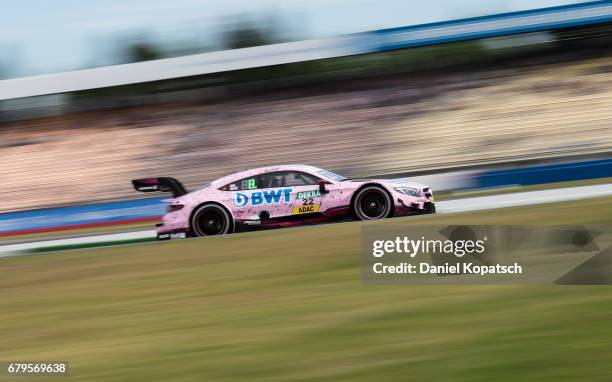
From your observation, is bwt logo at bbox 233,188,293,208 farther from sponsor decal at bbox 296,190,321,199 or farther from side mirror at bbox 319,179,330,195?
side mirror at bbox 319,179,330,195

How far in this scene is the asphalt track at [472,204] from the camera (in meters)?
12.2

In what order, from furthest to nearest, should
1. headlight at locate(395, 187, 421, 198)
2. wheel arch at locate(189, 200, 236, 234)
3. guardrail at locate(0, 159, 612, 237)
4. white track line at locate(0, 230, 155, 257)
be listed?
guardrail at locate(0, 159, 612, 237) → white track line at locate(0, 230, 155, 257) → wheel arch at locate(189, 200, 236, 234) → headlight at locate(395, 187, 421, 198)

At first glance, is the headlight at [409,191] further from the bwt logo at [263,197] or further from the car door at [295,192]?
the bwt logo at [263,197]

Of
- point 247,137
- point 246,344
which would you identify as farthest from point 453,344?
point 247,137

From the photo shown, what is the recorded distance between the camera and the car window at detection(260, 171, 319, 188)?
11.1 metres

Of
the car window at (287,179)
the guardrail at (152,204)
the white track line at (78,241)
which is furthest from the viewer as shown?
the guardrail at (152,204)

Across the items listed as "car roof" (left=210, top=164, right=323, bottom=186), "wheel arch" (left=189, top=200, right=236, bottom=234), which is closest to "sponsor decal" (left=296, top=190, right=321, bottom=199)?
"car roof" (left=210, top=164, right=323, bottom=186)

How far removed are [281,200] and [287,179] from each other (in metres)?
0.30

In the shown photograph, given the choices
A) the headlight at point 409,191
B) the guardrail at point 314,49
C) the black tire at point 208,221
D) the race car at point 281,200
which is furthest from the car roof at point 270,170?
the guardrail at point 314,49

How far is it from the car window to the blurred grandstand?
24.2ft

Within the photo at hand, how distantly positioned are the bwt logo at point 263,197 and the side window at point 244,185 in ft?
0.28

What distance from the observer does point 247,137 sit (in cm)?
2241

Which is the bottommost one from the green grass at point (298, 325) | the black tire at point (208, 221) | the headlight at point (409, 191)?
the green grass at point (298, 325)

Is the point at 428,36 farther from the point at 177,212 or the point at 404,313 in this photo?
the point at 404,313
